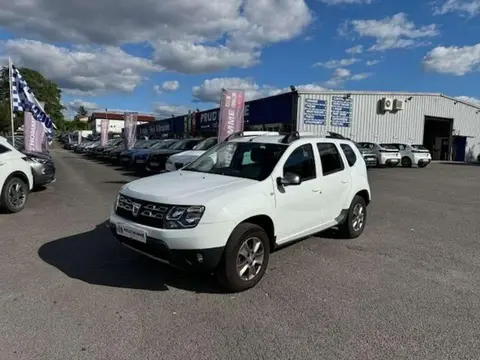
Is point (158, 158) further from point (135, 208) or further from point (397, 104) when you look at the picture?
point (397, 104)

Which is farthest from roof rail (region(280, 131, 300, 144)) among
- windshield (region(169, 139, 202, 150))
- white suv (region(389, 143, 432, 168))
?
white suv (region(389, 143, 432, 168))

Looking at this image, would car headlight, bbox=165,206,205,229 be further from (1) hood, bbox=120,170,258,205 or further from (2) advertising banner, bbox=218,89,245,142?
(2) advertising banner, bbox=218,89,245,142

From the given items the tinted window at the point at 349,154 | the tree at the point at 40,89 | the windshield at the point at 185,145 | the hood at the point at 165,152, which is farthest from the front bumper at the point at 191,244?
the tree at the point at 40,89

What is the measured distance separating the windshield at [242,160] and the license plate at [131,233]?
1.38 metres

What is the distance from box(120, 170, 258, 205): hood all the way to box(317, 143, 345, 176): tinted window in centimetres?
156

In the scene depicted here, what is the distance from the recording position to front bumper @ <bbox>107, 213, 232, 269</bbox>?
13.5 ft

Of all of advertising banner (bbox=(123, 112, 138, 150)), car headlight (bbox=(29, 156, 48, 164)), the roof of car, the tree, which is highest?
the tree

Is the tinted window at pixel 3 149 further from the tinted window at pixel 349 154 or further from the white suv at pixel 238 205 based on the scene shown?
the tinted window at pixel 349 154

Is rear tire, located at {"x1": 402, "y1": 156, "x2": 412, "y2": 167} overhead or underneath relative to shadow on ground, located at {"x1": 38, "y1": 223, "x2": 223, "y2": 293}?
overhead

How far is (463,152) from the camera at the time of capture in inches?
1577

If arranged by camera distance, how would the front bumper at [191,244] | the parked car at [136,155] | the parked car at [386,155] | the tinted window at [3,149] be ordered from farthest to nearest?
1. the parked car at [386,155]
2. the parked car at [136,155]
3. the tinted window at [3,149]
4. the front bumper at [191,244]

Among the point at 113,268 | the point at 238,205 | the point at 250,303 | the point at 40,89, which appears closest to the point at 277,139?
the point at 238,205

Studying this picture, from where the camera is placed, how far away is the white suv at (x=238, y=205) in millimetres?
4168

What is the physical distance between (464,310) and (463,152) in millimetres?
41060
